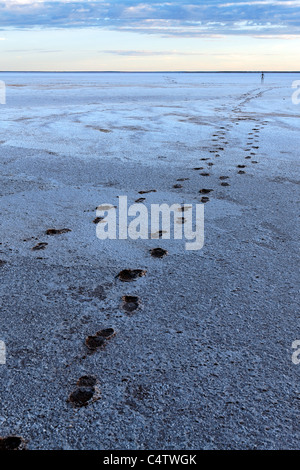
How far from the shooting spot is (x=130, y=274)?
8.43 feet

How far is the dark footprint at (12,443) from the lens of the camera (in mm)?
1397

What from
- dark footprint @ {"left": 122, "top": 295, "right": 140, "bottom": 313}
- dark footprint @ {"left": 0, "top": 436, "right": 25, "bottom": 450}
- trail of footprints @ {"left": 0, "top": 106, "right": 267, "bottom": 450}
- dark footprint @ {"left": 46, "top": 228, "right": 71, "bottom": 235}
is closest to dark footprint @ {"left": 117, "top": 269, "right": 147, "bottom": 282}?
trail of footprints @ {"left": 0, "top": 106, "right": 267, "bottom": 450}

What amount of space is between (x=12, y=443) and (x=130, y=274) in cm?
129

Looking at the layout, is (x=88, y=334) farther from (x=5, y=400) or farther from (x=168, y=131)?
(x=168, y=131)

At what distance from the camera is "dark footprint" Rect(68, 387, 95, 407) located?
1.57m

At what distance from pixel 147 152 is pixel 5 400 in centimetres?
501

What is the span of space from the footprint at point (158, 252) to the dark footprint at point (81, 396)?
1.29 metres

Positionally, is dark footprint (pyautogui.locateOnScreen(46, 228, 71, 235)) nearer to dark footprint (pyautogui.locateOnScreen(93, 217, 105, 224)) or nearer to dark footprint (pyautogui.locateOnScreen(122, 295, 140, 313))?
dark footprint (pyautogui.locateOnScreen(93, 217, 105, 224))

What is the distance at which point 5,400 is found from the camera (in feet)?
5.21

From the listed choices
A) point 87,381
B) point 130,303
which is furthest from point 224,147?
point 87,381

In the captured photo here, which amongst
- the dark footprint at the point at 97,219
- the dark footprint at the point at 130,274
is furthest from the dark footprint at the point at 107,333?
the dark footprint at the point at 97,219

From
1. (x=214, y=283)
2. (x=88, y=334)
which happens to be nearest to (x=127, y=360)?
(x=88, y=334)

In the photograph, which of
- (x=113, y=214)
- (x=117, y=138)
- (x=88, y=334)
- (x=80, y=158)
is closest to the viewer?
(x=88, y=334)

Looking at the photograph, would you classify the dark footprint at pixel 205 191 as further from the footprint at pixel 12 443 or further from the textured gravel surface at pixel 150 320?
the footprint at pixel 12 443
